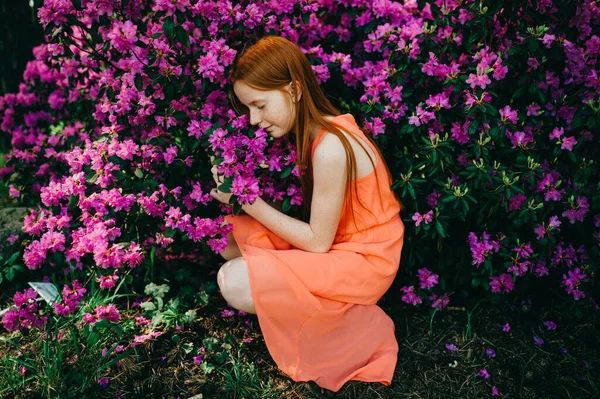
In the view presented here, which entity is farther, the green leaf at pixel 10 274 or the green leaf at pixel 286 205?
the green leaf at pixel 10 274

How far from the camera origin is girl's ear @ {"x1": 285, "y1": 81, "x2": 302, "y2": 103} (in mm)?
2246

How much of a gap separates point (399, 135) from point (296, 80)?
0.67m

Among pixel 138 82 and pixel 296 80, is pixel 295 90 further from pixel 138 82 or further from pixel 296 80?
pixel 138 82

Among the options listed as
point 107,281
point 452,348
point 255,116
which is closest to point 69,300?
point 107,281

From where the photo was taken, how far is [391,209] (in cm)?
245

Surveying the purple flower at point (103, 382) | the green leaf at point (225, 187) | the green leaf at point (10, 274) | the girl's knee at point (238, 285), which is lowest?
the purple flower at point (103, 382)

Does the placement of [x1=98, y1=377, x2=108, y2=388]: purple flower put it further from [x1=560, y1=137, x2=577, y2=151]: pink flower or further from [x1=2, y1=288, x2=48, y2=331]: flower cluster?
[x1=560, y1=137, x2=577, y2=151]: pink flower

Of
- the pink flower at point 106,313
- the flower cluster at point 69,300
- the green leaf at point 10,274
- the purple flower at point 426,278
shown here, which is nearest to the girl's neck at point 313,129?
the purple flower at point 426,278

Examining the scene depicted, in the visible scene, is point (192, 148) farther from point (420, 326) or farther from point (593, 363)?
point (593, 363)

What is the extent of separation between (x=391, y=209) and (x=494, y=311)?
0.96m

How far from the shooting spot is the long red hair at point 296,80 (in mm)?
2189

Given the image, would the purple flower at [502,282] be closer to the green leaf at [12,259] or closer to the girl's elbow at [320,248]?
the girl's elbow at [320,248]

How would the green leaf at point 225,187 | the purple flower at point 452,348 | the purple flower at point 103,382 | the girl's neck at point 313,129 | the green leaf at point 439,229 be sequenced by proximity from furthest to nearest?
the purple flower at point 452,348 < the green leaf at point 439,229 < the girl's neck at point 313,129 < the purple flower at point 103,382 < the green leaf at point 225,187

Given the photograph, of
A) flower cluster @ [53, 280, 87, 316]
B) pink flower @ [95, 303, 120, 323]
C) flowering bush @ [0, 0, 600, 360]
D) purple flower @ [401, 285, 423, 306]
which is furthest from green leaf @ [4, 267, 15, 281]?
purple flower @ [401, 285, 423, 306]
